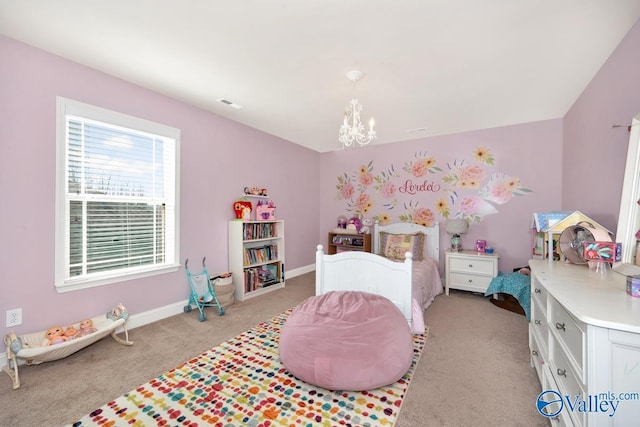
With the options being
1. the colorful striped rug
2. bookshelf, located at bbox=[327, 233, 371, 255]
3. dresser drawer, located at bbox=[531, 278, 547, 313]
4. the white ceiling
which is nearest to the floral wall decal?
bookshelf, located at bbox=[327, 233, 371, 255]

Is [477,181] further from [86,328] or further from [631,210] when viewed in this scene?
[86,328]

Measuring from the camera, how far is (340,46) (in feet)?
6.75

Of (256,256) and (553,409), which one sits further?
(256,256)

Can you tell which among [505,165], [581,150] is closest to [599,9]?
[581,150]

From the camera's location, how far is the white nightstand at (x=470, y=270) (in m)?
3.67

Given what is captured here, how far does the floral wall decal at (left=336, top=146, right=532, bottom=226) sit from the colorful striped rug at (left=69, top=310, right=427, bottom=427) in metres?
2.83

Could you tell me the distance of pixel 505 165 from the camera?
3.91 metres

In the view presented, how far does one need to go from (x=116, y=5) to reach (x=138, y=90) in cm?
129

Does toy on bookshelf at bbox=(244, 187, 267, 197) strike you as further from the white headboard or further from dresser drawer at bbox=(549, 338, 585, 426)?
dresser drawer at bbox=(549, 338, 585, 426)

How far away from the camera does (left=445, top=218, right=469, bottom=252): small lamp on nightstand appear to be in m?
3.96

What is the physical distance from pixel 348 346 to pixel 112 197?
2.64 meters

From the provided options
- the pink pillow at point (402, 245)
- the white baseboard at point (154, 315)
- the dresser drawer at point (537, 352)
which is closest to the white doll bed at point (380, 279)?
the pink pillow at point (402, 245)

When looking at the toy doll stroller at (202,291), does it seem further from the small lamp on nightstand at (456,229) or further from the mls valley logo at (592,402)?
the small lamp on nightstand at (456,229)

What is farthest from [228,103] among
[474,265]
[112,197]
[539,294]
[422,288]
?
[474,265]
